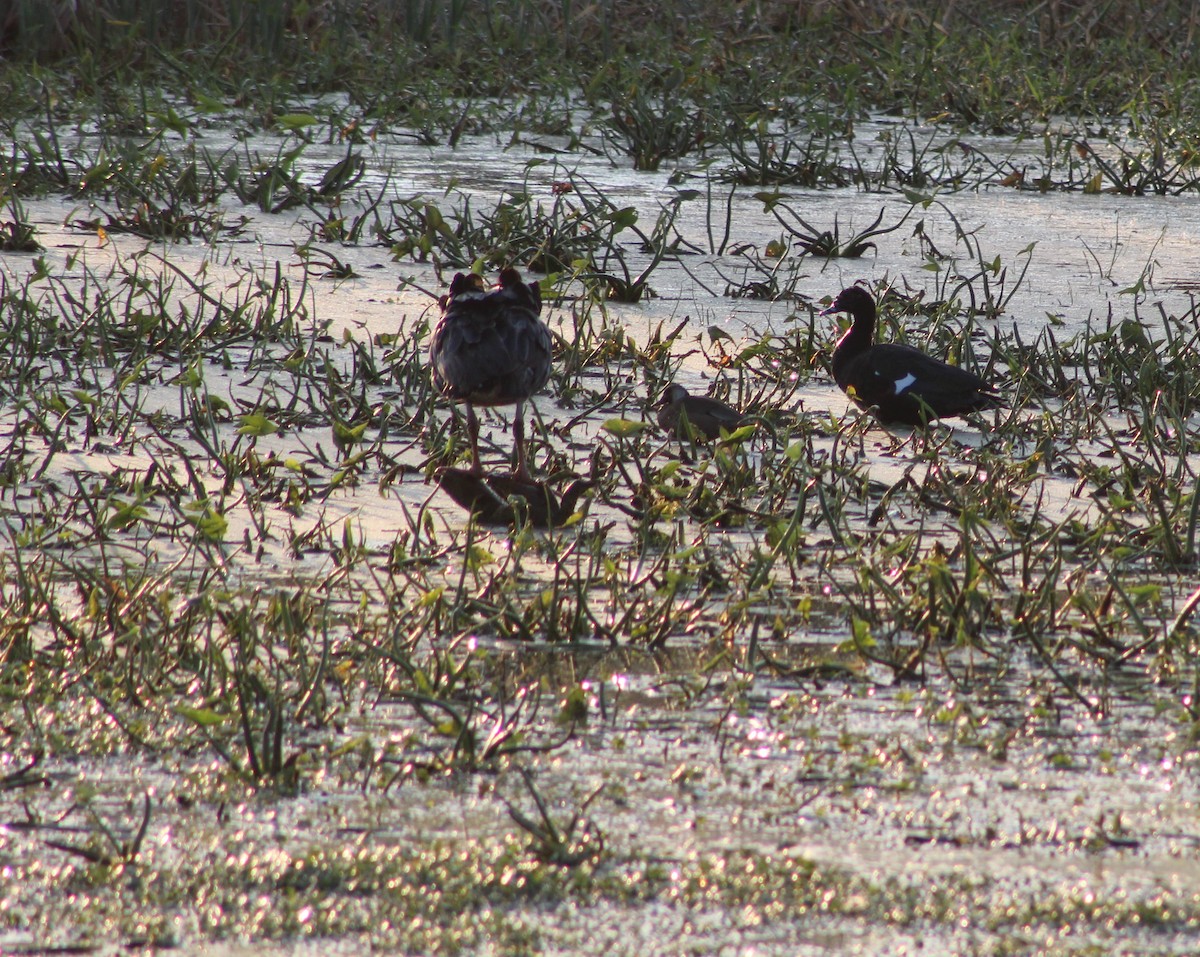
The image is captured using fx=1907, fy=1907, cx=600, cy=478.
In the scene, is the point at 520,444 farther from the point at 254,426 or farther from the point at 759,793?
the point at 759,793

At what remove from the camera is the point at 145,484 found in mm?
5227

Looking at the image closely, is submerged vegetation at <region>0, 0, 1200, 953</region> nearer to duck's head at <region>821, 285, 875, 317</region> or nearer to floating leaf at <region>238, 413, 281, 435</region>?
floating leaf at <region>238, 413, 281, 435</region>

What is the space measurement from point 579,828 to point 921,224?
572cm

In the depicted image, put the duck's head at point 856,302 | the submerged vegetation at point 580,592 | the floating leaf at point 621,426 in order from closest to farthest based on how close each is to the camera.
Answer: the submerged vegetation at point 580,592, the floating leaf at point 621,426, the duck's head at point 856,302

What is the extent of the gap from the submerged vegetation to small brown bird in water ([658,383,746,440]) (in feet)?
0.27

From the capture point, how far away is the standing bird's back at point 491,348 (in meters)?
5.47

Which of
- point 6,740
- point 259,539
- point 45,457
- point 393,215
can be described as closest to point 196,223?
point 393,215

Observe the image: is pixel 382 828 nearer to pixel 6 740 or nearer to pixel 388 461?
Answer: pixel 6 740

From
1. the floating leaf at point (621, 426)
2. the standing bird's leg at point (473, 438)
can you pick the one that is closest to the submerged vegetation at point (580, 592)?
the floating leaf at point (621, 426)

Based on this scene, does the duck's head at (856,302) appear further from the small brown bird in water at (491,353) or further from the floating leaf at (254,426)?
the floating leaf at (254,426)

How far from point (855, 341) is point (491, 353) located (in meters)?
1.71

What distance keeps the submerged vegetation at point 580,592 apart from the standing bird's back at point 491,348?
0.29m

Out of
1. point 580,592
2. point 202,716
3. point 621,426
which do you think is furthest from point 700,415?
point 202,716

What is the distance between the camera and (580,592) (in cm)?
421
